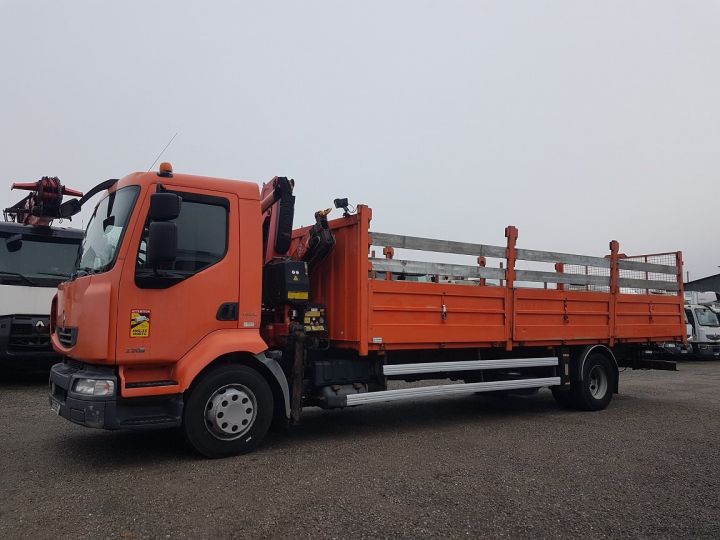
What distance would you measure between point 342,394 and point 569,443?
8.35ft

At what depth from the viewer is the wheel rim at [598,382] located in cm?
864

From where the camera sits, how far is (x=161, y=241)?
4.80 meters

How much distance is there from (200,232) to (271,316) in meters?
1.30

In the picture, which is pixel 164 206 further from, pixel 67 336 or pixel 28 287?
pixel 28 287

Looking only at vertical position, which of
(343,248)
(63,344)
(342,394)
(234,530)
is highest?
(343,248)

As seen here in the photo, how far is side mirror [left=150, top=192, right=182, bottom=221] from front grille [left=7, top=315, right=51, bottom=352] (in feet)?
18.9

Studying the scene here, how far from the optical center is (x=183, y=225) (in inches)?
210

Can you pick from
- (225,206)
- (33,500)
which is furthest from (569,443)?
(33,500)

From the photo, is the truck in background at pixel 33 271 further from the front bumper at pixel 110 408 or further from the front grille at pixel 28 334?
the front bumper at pixel 110 408

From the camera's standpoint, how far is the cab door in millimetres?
4996

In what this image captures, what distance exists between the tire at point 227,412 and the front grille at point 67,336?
3.77 feet

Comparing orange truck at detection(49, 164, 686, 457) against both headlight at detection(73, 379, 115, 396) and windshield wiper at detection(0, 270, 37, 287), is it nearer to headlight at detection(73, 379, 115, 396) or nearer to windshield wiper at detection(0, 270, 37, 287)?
headlight at detection(73, 379, 115, 396)

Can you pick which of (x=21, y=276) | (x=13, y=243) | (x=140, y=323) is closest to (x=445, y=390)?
(x=140, y=323)

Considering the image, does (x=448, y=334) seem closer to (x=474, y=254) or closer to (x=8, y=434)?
(x=474, y=254)
